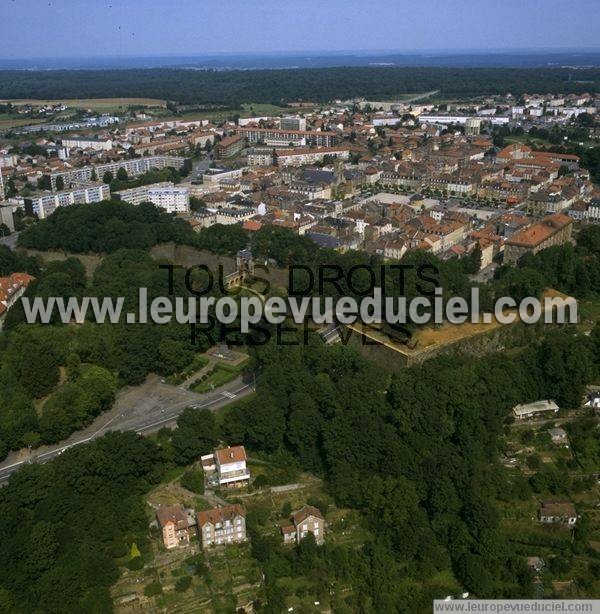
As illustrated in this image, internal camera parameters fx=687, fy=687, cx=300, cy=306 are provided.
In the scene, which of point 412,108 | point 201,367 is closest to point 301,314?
point 201,367

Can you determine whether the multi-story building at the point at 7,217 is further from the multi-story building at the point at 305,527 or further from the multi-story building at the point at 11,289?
the multi-story building at the point at 305,527

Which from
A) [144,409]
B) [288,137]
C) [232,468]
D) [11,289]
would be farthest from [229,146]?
[232,468]

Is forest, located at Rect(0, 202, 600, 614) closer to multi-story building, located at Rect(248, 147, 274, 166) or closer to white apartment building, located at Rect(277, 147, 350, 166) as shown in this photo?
white apartment building, located at Rect(277, 147, 350, 166)

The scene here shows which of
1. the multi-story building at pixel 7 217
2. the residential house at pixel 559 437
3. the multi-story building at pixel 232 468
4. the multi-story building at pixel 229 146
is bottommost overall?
the residential house at pixel 559 437

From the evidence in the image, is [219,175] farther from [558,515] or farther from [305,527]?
[558,515]

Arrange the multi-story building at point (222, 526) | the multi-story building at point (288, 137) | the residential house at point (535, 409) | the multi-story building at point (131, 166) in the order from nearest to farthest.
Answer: the multi-story building at point (222, 526)
the residential house at point (535, 409)
the multi-story building at point (131, 166)
the multi-story building at point (288, 137)

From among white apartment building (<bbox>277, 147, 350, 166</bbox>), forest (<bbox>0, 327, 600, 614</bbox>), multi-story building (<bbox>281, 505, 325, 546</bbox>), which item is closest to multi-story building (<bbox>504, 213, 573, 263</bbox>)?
forest (<bbox>0, 327, 600, 614</bbox>)

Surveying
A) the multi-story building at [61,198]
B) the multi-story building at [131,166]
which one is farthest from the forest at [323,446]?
the multi-story building at [131,166]
